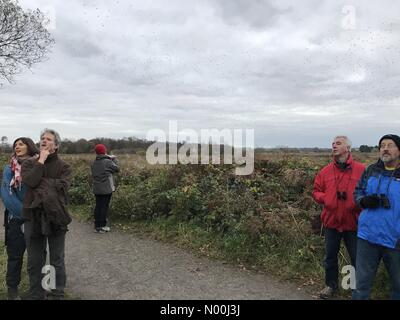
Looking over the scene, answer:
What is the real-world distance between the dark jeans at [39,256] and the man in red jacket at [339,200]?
3.33 m

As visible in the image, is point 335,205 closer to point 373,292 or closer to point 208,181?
point 373,292

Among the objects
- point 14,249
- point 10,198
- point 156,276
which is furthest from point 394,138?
point 14,249

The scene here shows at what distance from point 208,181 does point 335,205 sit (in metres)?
4.62

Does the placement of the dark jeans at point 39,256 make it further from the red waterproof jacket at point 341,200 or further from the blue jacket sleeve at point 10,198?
the red waterproof jacket at point 341,200

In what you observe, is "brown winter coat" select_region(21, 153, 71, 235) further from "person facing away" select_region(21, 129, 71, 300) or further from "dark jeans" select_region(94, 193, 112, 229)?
"dark jeans" select_region(94, 193, 112, 229)

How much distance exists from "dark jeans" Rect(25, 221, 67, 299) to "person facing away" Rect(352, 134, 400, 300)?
351cm

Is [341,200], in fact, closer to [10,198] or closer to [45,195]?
[45,195]

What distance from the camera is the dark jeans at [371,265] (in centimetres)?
414

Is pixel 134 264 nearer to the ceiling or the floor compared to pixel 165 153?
nearer to the floor

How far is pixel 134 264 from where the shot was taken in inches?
→ 256

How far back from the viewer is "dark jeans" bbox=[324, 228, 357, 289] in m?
4.93

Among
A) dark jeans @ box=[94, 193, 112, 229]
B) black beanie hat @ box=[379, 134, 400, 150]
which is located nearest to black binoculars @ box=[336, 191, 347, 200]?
black beanie hat @ box=[379, 134, 400, 150]

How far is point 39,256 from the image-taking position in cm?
477
